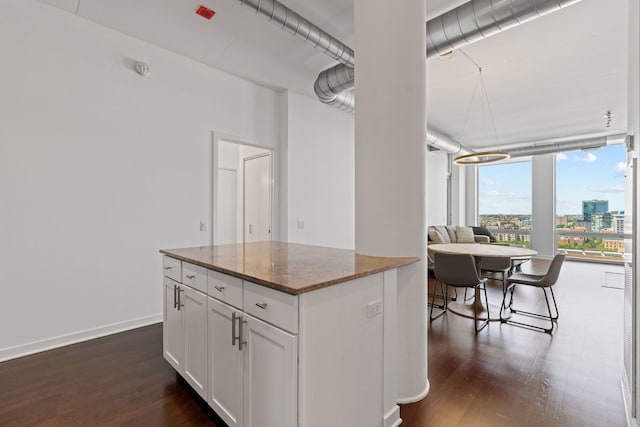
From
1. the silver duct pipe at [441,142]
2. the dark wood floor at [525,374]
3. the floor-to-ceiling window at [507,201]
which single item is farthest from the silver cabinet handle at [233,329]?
the floor-to-ceiling window at [507,201]

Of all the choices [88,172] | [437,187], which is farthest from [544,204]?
[88,172]

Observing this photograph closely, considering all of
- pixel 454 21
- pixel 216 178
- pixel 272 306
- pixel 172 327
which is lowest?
pixel 172 327

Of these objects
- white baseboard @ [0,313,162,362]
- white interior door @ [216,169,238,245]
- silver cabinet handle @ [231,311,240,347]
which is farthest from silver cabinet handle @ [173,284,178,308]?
white interior door @ [216,169,238,245]

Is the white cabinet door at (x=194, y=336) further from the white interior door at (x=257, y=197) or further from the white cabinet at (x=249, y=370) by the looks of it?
the white interior door at (x=257, y=197)

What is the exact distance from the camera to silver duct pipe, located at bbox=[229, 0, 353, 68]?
2500mm

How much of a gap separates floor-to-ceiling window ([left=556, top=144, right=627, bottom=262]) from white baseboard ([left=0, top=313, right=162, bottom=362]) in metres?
9.62

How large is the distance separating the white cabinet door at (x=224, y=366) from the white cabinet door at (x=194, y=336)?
3.1 inches

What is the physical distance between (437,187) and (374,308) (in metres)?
7.38

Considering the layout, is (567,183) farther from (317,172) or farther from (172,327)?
(172,327)

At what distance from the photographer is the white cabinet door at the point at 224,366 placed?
5.12ft

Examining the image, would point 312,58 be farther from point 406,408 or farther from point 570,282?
point 570,282

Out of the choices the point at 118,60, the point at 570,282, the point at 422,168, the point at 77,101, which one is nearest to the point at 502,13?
the point at 422,168

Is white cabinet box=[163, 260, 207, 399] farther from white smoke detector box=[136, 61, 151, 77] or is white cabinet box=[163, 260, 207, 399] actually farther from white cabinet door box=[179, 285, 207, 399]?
white smoke detector box=[136, 61, 151, 77]

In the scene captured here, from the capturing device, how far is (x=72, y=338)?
285cm
